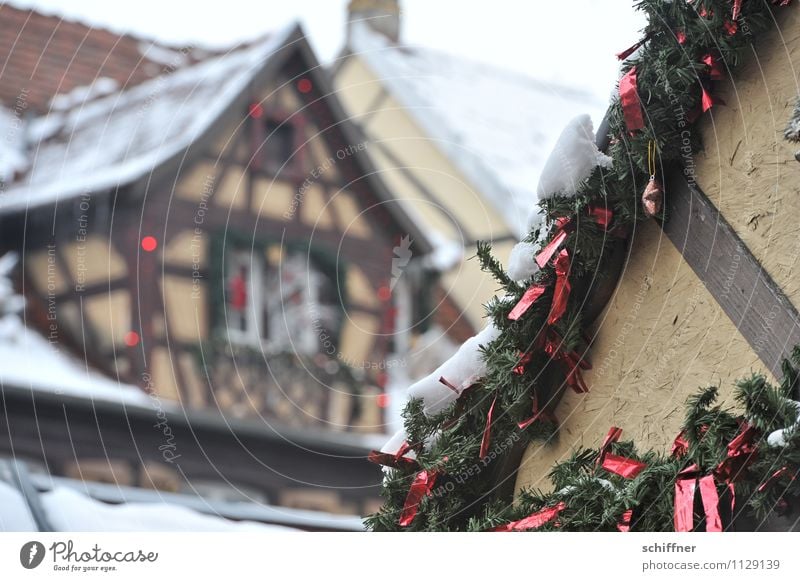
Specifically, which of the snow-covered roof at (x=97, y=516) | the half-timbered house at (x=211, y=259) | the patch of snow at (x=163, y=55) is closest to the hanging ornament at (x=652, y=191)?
the snow-covered roof at (x=97, y=516)

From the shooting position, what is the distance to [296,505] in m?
2.75

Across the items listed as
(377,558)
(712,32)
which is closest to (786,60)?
(712,32)

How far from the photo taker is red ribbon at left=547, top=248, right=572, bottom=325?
1.36 meters

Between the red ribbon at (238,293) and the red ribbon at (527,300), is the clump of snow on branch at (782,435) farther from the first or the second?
the red ribbon at (238,293)

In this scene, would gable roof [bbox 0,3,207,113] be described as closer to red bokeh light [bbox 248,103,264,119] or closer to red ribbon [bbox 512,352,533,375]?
red bokeh light [bbox 248,103,264,119]

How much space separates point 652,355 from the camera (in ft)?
4.46

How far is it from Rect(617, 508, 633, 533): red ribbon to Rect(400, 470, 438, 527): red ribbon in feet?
0.86

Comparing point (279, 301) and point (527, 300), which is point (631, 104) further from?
point (279, 301)

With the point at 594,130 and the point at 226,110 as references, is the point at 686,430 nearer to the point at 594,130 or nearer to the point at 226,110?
the point at 594,130

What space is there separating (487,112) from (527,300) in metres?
2.28

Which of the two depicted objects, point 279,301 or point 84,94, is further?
point 84,94

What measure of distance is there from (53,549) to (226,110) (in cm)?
142

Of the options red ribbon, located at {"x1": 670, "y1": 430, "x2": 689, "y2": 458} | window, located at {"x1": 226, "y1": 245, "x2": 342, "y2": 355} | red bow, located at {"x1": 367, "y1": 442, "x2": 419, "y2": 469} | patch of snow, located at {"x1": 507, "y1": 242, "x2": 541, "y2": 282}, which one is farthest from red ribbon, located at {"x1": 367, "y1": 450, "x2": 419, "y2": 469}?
window, located at {"x1": 226, "y1": 245, "x2": 342, "y2": 355}

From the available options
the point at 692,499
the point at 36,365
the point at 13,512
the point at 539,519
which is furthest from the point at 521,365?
the point at 36,365
